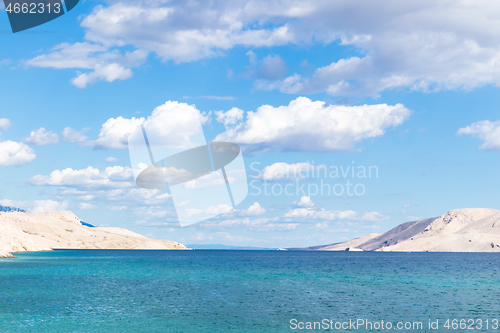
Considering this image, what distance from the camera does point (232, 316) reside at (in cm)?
4978

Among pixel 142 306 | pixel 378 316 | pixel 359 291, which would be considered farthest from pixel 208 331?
pixel 359 291

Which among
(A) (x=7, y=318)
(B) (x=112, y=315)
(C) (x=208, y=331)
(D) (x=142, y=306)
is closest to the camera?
(C) (x=208, y=331)

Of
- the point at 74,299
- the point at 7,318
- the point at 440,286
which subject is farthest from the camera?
the point at 440,286

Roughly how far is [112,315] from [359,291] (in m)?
42.4

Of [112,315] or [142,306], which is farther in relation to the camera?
[142,306]

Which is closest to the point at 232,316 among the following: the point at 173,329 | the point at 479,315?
the point at 173,329

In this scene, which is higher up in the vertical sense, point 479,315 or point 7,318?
point 7,318

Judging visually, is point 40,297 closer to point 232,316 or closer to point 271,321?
point 232,316

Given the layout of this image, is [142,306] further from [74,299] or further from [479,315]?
[479,315]

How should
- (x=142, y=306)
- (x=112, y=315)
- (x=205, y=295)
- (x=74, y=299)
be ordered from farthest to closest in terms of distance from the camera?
1. (x=205, y=295)
2. (x=74, y=299)
3. (x=142, y=306)
4. (x=112, y=315)

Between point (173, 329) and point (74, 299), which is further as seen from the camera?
point (74, 299)

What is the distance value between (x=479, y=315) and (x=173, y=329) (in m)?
34.8

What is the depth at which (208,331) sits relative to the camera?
4225 cm

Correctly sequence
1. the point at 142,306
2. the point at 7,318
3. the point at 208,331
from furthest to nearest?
the point at 142,306 → the point at 7,318 → the point at 208,331
